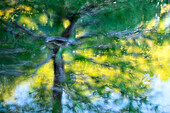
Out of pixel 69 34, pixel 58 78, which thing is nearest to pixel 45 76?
pixel 58 78

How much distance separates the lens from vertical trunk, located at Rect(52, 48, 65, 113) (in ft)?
4.64

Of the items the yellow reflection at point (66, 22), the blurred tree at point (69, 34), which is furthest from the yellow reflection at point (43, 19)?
the yellow reflection at point (66, 22)

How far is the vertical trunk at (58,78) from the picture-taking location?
1.42 metres

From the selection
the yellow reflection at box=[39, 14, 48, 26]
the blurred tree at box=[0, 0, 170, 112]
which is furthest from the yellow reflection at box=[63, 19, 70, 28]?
the yellow reflection at box=[39, 14, 48, 26]

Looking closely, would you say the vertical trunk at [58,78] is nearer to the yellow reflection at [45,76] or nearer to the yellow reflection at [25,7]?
the yellow reflection at [45,76]

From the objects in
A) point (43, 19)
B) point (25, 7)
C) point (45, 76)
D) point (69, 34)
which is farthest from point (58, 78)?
point (25, 7)

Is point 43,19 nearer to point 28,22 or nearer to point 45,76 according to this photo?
point 28,22

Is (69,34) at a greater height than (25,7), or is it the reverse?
(25,7)

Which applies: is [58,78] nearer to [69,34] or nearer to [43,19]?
[69,34]

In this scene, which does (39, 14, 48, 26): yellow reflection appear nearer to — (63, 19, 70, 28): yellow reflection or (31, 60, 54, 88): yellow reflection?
(63, 19, 70, 28): yellow reflection

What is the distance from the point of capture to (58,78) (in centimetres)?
144

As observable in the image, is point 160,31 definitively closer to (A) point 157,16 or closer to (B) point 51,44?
(A) point 157,16

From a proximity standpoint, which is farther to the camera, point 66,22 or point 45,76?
point 45,76

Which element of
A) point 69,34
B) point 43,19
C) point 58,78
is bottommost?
point 58,78
